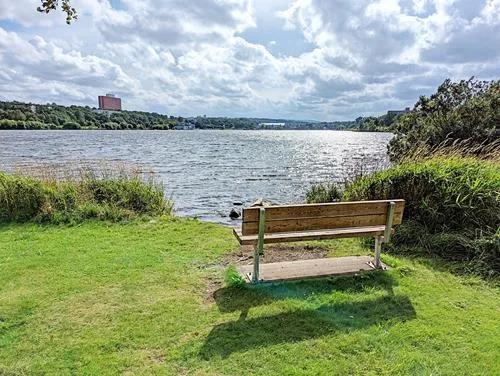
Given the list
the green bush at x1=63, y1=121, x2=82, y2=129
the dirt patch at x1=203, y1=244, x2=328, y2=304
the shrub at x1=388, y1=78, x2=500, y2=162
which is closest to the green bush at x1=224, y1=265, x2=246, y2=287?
the dirt patch at x1=203, y1=244, x2=328, y2=304

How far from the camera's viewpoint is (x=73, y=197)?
8.36 meters

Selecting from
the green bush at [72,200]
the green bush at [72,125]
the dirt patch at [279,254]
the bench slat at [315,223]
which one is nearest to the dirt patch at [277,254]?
the dirt patch at [279,254]

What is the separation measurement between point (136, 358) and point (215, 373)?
0.69m

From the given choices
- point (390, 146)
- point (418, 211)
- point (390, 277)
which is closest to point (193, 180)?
point (390, 146)

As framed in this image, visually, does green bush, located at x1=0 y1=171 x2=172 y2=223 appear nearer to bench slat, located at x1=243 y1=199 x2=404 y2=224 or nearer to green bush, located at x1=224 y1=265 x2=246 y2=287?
green bush, located at x1=224 y1=265 x2=246 y2=287

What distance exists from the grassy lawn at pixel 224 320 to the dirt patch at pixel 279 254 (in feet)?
1.01

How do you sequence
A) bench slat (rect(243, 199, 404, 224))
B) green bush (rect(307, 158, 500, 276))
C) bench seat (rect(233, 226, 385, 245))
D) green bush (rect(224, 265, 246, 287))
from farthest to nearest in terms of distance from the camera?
green bush (rect(307, 158, 500, 276)), green bush (rect(224, 265, 246, 287)), bench seat (rect(233, 226, 385, 245)), bench slat (rect(243, 199, 404, 224))

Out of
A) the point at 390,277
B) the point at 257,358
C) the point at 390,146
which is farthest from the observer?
the point at 390,146

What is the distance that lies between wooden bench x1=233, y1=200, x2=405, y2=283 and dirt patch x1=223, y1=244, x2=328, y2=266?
100 centimetres

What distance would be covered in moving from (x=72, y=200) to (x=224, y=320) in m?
5.91

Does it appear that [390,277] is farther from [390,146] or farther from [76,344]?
[390,146]

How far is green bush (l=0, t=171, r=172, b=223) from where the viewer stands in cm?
788

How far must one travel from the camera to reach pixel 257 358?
3.12 m

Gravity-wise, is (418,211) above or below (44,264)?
above
